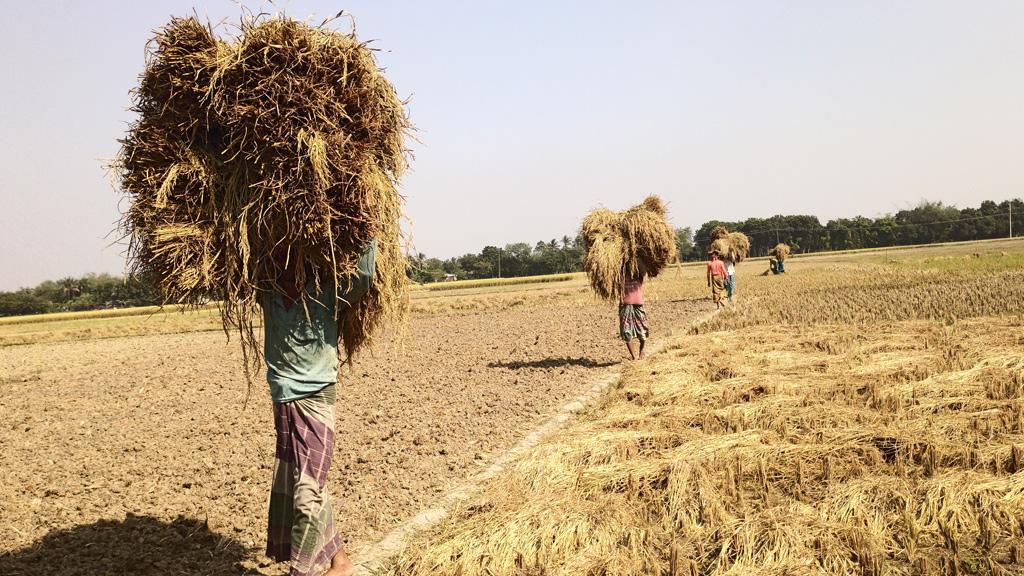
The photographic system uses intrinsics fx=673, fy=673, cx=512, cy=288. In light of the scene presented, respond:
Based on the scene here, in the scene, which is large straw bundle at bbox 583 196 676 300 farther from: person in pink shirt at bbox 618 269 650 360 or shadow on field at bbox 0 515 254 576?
shadow on field at bbox 0 515 254 576

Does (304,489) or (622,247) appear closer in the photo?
(304,489)

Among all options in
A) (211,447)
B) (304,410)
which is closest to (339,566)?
(304,410)

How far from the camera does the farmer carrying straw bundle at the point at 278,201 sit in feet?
10.8

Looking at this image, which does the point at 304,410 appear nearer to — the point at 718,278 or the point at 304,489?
the point at 304,489

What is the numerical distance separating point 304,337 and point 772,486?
124 inches

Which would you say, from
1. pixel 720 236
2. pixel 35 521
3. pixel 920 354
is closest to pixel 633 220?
pixel 920 354

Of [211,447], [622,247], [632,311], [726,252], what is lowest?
[211,447]

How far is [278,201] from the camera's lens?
322cm

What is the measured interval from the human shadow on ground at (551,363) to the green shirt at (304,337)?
7.36 metres

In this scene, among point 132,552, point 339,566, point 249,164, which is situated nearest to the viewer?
point 249,164

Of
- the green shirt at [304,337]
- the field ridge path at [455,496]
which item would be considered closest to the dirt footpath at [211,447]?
the field ridge path at [455,496]

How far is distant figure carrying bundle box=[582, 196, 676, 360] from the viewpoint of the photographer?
9766 millimetres

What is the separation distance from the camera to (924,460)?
4633 mm

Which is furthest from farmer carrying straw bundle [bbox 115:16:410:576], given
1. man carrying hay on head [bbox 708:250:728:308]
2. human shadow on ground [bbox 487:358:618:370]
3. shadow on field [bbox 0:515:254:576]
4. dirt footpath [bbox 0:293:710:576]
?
man carrying hay on head [bbox 708:250:728:308]
